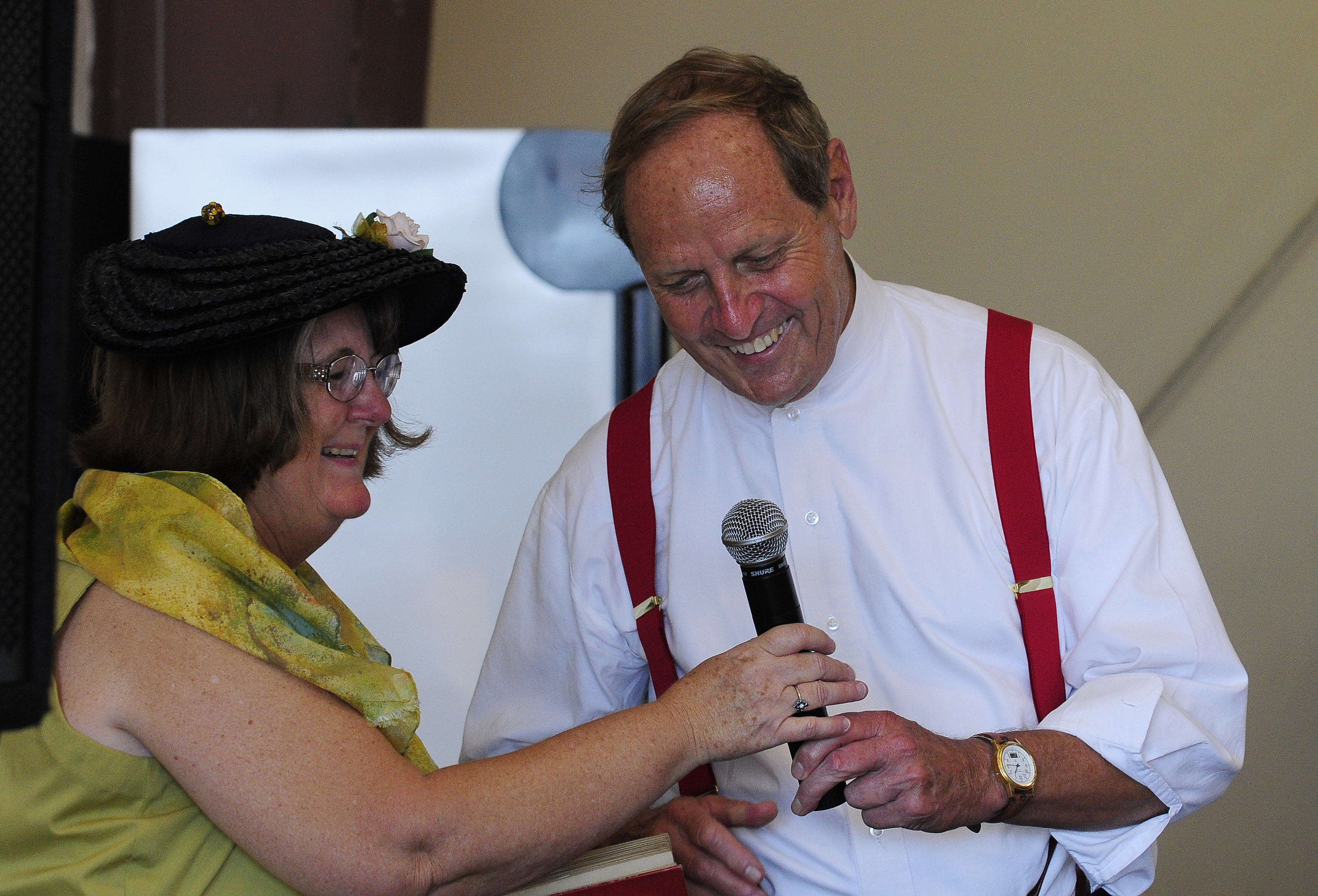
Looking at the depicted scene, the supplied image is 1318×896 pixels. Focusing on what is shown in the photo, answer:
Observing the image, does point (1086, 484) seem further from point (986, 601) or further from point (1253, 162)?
point (1253, 162)

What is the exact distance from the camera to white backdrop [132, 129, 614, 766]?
2.95 meters

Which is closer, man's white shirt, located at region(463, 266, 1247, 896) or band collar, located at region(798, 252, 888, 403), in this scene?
man's white shirt, located at region(463, 266, 1247, 896)

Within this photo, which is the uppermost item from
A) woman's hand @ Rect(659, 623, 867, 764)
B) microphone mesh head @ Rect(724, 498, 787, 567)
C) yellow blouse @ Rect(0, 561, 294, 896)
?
microphone mesh head @ Rect(724, 498, 787, 567)

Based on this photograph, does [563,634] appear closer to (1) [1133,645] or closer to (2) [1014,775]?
(2) [1014,775]

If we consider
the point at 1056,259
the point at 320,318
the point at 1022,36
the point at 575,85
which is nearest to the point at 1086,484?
the point at 320,318

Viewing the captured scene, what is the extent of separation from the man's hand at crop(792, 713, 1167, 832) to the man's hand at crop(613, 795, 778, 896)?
0.25m

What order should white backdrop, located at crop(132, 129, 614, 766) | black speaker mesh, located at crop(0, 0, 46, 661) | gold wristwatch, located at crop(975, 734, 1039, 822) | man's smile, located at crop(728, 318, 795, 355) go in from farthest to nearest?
white backdrop, located at crop(132, 129, 614, 766) < man's smile, located at crop(728, 318, 795, 355) < gold wristwatch, located at crop(975, 734, 1039, 822) < black speaker mesh, located at crop(0, 0, 46, 661)

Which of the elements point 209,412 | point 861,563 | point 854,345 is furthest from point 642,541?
point 209,412

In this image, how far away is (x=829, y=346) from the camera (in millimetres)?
1822

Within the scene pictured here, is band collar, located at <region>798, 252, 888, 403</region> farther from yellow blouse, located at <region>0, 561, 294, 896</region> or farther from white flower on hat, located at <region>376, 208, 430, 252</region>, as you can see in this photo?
yellow blouse, located at <region>0, 561, 294, 896</region>

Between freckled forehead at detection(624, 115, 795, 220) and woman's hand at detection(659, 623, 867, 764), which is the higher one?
freckled forehead at detection(624, 115, 795, 220)

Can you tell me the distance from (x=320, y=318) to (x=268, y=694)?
514mm

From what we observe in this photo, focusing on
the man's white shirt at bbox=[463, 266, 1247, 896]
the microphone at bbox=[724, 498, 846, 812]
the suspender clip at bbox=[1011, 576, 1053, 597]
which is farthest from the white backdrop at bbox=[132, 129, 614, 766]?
the microphone at bbox=[724, 498, 846, 812]

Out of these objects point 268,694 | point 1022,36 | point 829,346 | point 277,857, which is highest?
point 1022,36
